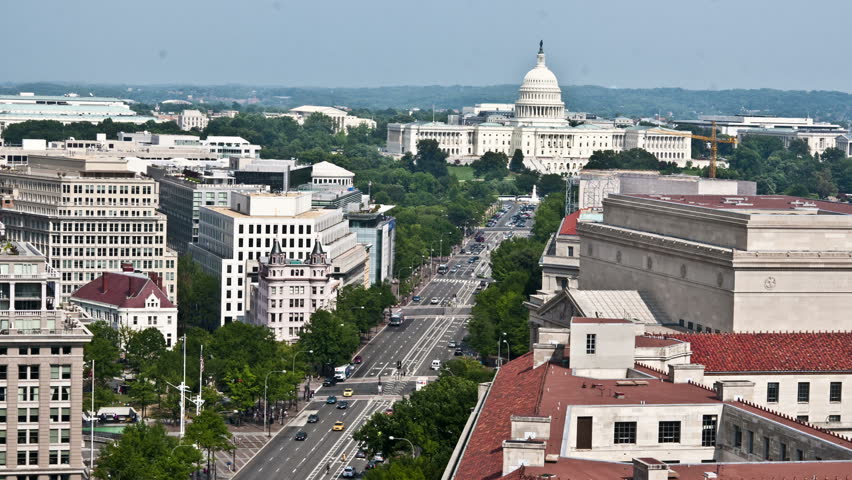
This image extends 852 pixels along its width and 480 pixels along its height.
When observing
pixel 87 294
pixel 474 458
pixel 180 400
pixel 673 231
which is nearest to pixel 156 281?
pixel 87 294

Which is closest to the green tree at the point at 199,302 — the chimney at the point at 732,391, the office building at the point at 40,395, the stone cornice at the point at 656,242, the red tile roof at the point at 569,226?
the red tile roof at the point at 569,226

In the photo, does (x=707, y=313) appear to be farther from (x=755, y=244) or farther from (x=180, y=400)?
(x=180, y=400)

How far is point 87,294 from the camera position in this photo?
177m

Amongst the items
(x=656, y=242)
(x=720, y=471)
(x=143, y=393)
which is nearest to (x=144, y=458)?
(x=143, y=393)

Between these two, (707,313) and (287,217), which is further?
(287,217)

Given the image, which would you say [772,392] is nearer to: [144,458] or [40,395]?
[144,458]

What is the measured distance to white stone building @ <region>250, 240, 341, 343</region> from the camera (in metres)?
178

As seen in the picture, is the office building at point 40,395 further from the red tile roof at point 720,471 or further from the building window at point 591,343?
the red tile roof at point 720,471

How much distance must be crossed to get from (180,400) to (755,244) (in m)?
46.2

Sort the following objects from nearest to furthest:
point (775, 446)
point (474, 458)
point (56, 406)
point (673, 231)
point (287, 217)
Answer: point (775, 446) < point (474, 458) < point (56, 406) < point (673, 231) < point (287, 217)

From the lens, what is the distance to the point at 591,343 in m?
82.7

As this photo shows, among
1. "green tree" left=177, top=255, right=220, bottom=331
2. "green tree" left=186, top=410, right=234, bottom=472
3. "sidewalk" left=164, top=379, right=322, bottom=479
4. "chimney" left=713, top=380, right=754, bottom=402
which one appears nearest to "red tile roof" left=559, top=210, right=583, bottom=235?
"sidewalk" left=164, top=379, right=322, bottom=479

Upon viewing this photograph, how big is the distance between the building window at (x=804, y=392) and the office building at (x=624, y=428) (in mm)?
8538

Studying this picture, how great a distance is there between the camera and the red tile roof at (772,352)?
89312 millimetres
